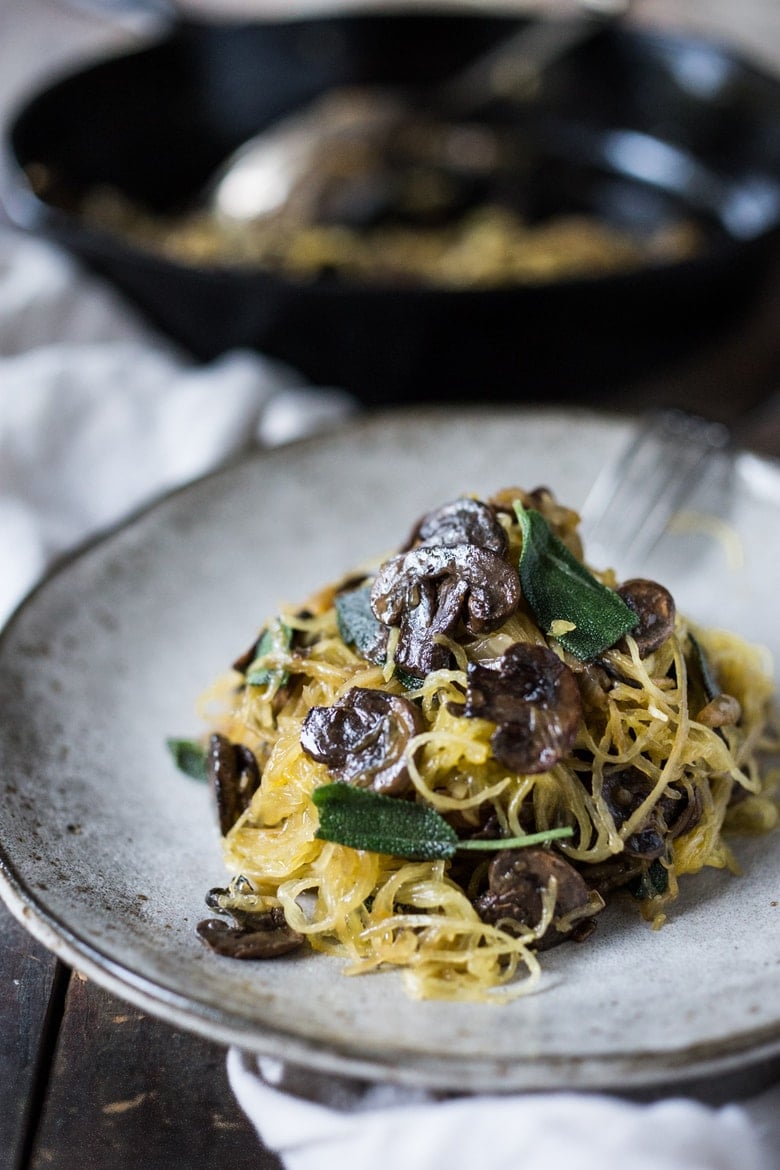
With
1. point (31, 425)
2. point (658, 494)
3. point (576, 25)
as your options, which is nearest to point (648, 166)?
point (576, 25)

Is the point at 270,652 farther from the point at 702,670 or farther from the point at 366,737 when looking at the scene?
the point at 702,670

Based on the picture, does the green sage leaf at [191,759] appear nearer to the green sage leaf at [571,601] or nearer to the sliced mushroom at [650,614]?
the green sage leaf at [571,601]

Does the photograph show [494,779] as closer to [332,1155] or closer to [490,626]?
[490,626]

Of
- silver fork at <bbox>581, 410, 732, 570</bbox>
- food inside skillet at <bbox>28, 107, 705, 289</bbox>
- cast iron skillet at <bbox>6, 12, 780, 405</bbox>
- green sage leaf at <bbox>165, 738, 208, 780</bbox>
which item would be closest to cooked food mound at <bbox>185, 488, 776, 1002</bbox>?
green sage leaf at <bbox>165, 738, 208, 780</bbox>

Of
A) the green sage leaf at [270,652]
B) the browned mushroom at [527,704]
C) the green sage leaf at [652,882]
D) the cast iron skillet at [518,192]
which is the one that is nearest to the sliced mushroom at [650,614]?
the browned mushroom at [527,704]

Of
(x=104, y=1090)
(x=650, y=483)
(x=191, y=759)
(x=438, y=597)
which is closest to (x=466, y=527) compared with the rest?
(x=438, y=597)
